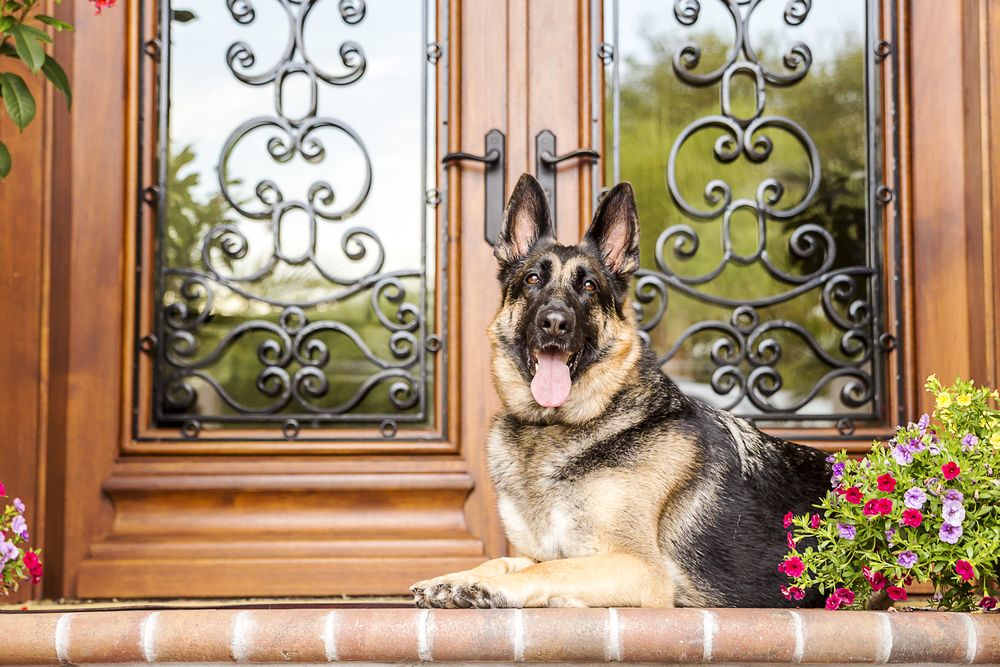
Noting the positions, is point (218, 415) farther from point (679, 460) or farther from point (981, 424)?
point (981, 424)

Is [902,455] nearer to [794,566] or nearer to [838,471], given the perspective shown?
[838,471]

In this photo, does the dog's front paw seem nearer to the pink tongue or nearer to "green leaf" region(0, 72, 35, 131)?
the pink tongue

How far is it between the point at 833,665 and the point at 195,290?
2.55 meters

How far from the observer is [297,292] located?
3.43 m

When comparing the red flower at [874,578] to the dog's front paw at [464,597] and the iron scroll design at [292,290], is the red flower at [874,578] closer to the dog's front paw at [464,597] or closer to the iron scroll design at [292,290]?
the dog's front paw at [464,597]

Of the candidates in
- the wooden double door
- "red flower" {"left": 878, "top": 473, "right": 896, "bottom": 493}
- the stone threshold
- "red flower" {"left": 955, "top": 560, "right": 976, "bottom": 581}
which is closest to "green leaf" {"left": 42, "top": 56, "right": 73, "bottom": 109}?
the wooden double door

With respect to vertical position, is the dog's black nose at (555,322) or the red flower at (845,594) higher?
the dog's black nose at (555,322)

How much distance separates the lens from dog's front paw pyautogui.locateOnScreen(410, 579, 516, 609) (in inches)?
83.4

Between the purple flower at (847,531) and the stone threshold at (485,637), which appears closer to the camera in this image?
the stone threshold at (485,637)

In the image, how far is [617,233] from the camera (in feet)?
8.96

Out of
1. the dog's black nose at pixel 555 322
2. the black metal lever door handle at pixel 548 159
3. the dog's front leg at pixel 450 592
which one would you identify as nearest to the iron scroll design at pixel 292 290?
the black metal lever door handle at pixel 548 159

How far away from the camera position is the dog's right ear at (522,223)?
2.73 metres

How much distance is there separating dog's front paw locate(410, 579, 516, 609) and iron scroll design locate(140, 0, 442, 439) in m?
1.31

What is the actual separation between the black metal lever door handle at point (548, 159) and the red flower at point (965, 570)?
6.09ft
